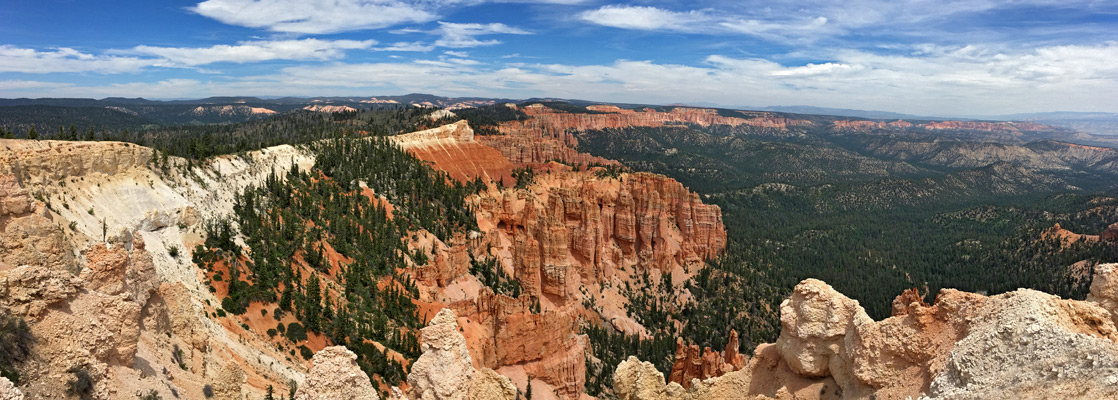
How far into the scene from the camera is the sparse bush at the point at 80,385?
11.5m

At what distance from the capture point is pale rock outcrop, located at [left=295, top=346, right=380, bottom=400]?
12.1 m

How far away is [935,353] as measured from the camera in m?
12.1

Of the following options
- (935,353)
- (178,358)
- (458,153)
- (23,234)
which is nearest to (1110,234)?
(458,153)

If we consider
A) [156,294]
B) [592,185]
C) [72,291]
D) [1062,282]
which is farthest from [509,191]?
[1062,282]

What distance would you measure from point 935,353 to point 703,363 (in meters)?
20.7

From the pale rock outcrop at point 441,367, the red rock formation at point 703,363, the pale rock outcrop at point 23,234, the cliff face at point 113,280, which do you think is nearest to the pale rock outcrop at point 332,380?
the pale rock outcrop at point 441,367

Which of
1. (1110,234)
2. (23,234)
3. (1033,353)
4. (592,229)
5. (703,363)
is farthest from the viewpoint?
(1110,234)

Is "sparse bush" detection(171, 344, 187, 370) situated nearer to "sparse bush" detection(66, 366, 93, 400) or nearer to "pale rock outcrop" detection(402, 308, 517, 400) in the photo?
"sparse bush" detection(66, 366, 93, 400)

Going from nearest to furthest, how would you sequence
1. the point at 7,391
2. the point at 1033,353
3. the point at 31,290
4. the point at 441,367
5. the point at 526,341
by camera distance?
the point at 7,391 → the point at 1033,353 → the point at 31,290 → the point at 441,367 → the point at 526,341

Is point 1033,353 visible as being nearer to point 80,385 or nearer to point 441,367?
point 441,367

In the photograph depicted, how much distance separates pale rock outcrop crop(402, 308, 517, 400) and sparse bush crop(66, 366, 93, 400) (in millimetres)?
6519

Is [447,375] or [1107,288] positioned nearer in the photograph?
[1107,288]

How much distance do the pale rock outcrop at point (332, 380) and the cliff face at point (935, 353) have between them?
8.50m

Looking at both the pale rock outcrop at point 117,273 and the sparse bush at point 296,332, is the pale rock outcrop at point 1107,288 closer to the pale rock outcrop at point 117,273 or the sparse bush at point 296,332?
the pale rock outcrop at point 117,273
